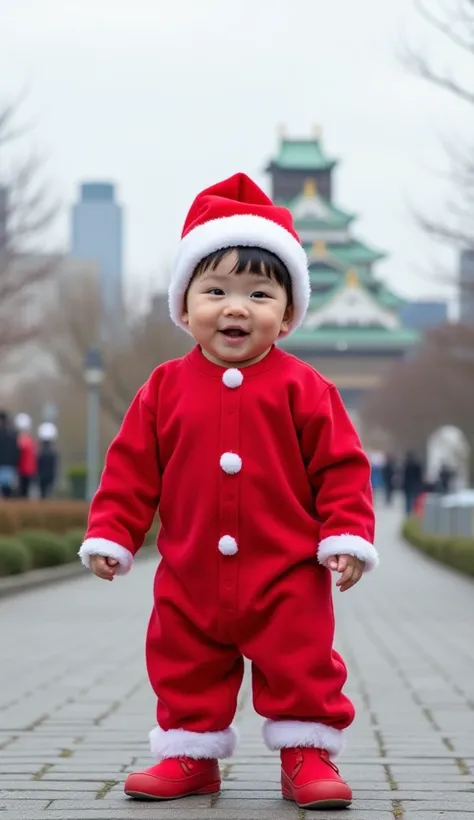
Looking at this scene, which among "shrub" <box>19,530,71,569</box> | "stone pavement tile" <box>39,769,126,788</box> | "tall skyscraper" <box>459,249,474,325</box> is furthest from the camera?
"tall skyscraper" <box>459,249,474,325</box>

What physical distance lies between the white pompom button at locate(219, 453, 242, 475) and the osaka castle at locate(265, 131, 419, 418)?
7887cm

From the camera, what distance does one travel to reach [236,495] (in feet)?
13.7

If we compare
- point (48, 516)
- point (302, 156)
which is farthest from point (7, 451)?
point (302, 156)

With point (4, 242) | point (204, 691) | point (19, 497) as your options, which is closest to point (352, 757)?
point (204, 691)

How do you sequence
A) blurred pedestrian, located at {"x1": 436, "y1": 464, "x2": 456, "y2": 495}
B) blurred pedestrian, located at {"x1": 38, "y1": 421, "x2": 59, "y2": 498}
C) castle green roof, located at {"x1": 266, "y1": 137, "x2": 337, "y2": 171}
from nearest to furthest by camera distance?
blurred pedestrian, located at {"x1": 38, "y1": 421, "x2": 59, "y2": 498}
blurred pedestrian, located at {"x1": 436, "y1": 464, "x2": 456, "y2": 495}
castle green roof, located at {"x1": 266, "y1": 137, "x2": 337, "y2": 171}

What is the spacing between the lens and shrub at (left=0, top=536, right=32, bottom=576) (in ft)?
46.6

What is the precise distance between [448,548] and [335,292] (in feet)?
247

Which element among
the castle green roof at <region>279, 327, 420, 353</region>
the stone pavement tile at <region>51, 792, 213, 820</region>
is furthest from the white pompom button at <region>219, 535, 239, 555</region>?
the castle green roof at <region>279, 327, 420, 353</region>

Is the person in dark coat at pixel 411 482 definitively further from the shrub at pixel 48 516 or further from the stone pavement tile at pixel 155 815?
the stone pavement tile at pixel 155 815

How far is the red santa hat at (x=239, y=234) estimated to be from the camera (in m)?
4.36

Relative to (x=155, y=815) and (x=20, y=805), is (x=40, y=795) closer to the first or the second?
(x=20, y=805)

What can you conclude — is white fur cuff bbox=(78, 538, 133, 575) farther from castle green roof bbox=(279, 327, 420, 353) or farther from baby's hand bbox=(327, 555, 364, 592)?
castle green roof bbox=(279, 327, 420, 353)

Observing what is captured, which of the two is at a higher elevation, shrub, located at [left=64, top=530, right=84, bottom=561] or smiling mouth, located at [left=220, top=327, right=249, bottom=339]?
smiling mouth, located at [left=220, top=327, right=249, bottom=339]

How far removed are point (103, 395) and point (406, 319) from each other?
426 feet
